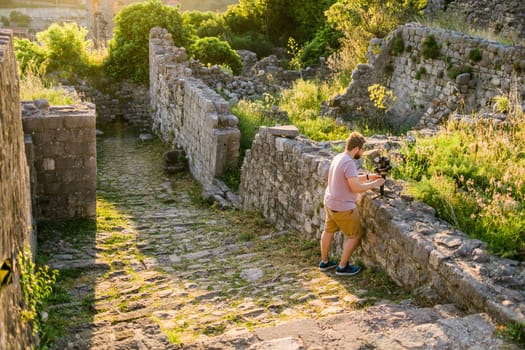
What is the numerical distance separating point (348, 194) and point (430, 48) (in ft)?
31.4

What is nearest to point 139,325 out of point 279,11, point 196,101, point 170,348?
point 170,348

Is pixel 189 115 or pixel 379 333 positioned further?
pixel 189 115

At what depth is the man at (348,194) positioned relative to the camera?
20.9 feet

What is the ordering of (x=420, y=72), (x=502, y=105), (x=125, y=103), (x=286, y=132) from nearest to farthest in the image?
(x=286, y=132), (x=502, y=105), (x=420, y=72), (x=125, y=103)

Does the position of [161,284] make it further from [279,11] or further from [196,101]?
[279,11]

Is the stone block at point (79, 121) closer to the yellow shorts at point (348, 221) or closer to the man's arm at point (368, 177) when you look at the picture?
the yellow shorts at point (348, 221)

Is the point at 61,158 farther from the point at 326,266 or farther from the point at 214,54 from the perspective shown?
the point at 214,54

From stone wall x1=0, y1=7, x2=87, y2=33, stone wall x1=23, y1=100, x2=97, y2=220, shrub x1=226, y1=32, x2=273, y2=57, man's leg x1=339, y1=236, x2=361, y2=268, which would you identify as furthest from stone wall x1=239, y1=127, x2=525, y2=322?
stone wall x1=0, y1=7, x2=87, y2=33

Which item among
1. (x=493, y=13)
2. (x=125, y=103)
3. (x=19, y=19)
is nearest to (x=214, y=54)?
(x=125, y=103)

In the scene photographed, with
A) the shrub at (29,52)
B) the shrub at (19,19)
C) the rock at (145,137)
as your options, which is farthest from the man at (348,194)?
the shrub at (19,19)

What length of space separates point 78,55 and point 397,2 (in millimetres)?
10078

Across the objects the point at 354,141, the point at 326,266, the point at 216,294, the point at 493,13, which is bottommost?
the point at 216,294

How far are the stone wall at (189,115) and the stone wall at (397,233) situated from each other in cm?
262

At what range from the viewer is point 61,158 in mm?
9695
